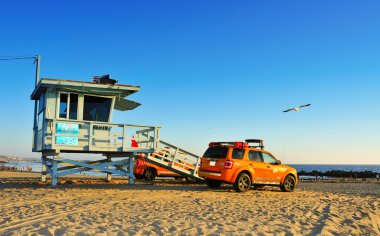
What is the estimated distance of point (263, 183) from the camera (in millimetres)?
14383

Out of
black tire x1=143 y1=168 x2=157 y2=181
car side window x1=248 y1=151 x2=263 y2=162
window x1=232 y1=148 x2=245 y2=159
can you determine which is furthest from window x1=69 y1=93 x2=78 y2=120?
car side window x1=248 y1=151 x2=263 y2=162

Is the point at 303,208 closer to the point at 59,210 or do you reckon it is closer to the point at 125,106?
the point at 59,210

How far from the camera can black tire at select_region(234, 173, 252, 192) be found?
13645mm

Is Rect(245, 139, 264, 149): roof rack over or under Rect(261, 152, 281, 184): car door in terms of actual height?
over

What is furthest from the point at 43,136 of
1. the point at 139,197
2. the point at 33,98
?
the point at 139,197

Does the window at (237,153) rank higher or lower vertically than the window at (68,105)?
lower

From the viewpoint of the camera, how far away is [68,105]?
50.4ft

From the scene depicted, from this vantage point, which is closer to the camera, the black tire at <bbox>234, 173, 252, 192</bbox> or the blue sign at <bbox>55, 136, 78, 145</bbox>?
the black tire at <bbox>234, 173, 252, 192</bbox>

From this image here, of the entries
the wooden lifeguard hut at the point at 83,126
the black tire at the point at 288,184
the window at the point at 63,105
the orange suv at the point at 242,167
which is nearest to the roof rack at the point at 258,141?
the orange suv at the point at 242,167

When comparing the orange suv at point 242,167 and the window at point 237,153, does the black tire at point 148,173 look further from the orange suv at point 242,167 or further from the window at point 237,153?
the window at point 237,153

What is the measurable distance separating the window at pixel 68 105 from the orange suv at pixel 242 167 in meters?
5.52

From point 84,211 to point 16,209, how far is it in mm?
1555

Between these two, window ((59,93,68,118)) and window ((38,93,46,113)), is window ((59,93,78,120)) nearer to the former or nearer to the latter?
window ((59,93,68,118))

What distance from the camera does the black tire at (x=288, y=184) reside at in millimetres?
15042
